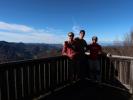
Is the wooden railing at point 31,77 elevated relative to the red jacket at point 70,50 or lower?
lower

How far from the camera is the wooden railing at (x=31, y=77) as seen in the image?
3.99 m

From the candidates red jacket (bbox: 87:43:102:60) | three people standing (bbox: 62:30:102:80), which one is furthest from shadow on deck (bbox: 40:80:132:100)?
red jacket (bbox: 87:43:102:60)

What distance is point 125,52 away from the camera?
21625mm

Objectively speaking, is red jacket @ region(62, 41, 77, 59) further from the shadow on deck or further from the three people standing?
the shadow on deck

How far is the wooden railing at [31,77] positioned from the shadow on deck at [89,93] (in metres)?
0.26

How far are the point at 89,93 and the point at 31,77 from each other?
1617 mm

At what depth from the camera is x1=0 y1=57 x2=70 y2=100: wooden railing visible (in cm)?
399

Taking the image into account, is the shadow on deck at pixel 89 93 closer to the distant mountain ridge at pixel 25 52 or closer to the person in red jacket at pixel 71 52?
the person in red jacket at pixel 71 52

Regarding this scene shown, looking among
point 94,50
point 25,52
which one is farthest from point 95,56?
point 25,52

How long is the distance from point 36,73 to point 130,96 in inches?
94.0

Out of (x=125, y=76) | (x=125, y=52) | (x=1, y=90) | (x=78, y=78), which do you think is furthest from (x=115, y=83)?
(x=125, y=52)

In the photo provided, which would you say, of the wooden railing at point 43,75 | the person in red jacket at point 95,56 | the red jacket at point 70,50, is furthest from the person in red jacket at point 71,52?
the person in red jacket at point 95,56

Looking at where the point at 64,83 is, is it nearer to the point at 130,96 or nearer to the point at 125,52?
the point at 130,96

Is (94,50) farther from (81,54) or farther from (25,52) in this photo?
(25,52)
